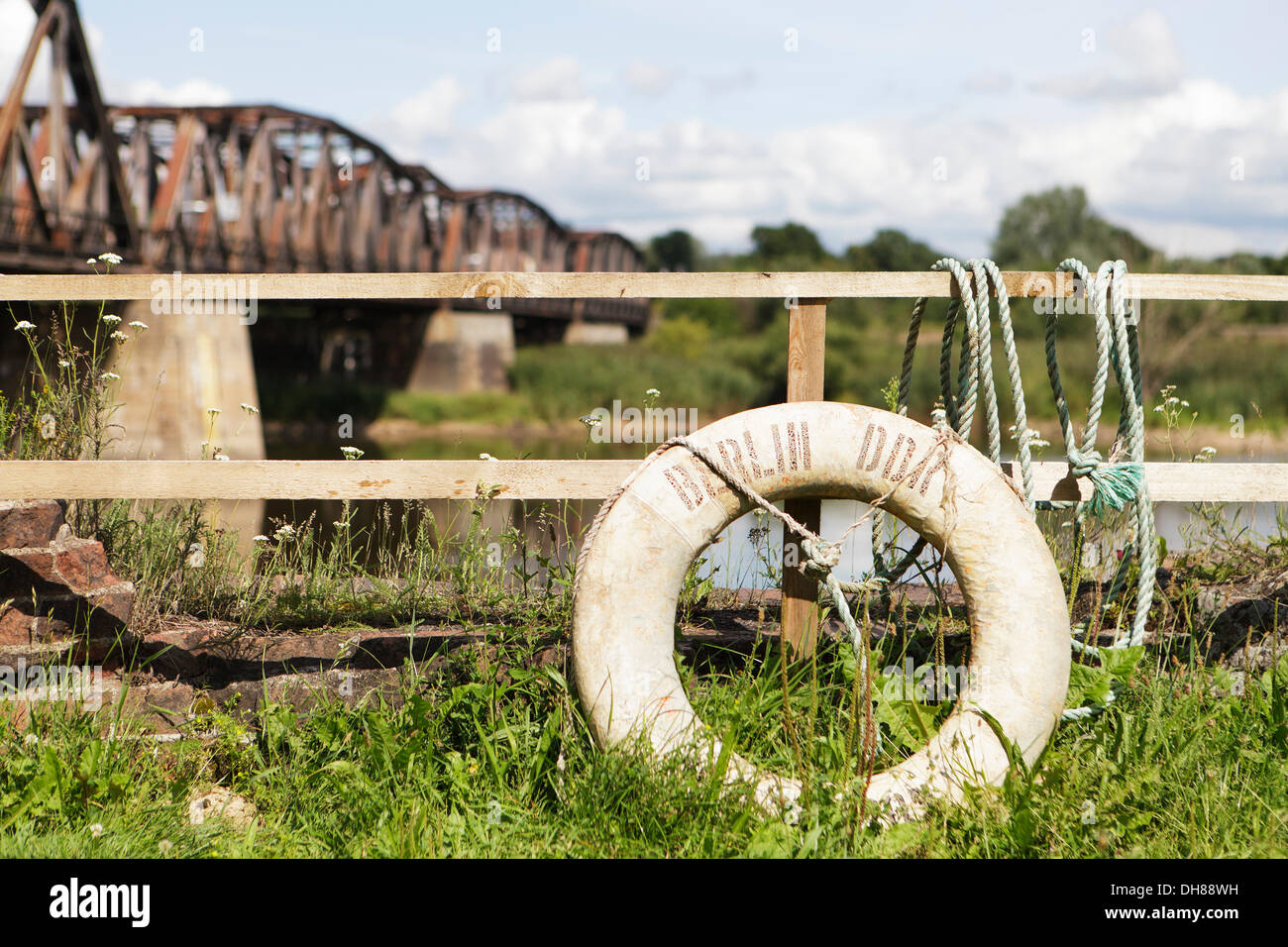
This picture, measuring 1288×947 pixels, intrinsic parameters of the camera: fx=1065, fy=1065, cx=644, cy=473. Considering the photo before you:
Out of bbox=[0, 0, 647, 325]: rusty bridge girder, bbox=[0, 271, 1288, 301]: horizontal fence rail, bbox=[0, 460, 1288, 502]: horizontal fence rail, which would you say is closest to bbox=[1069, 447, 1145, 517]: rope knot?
bbox=[0, 460, 1288, 502]: horizontal fence rail

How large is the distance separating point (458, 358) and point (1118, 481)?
31981 millimetres

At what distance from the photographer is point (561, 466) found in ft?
10.3

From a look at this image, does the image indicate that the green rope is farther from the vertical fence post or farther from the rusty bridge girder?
the rusty bridge girder

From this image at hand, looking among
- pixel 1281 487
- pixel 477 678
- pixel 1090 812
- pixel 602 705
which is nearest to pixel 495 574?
pixel 477 678

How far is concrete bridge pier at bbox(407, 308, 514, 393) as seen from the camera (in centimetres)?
3366

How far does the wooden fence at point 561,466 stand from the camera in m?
3.12

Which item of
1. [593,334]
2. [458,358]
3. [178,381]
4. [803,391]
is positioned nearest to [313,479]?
[803,391]

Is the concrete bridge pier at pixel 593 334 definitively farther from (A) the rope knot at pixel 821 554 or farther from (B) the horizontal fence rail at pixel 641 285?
(A) the rope knot at pixel 821 554

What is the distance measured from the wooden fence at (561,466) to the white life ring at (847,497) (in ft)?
0.83

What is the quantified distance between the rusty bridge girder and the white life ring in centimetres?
1083

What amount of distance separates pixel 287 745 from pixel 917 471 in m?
1.92

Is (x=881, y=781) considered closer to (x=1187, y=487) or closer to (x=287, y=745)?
(x=1187, y=487)
